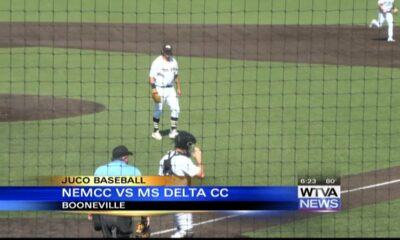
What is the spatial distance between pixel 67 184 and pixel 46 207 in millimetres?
768

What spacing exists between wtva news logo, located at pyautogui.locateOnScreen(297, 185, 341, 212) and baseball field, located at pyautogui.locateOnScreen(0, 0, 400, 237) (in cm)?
29

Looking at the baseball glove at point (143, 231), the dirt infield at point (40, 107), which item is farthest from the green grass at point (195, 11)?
the baseball glove at point (143, 231)

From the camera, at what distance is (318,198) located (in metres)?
11.9

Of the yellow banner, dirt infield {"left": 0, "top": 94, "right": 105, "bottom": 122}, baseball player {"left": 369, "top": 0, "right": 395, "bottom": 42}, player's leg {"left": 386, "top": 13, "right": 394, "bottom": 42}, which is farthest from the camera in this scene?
baseball player {"left": 369, "top": 0, "right": 395, "bottom": 42}

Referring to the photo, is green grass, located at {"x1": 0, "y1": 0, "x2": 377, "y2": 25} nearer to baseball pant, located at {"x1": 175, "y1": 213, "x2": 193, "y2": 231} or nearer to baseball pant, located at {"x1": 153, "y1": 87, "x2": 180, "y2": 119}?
baseball pant, located at {"x1": 153, "y1": 87, "x2": 180, "y2": 119}

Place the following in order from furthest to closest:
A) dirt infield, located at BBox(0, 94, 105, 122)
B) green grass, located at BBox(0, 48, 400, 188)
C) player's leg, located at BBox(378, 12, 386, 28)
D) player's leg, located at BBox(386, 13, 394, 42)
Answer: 1. player's leg, located at BBox(378, 12, 386, 28)
2. player's leg, located at BBox(386, 13, 394, 42)
3. dirt infield, located at BBox(0, 94, 105, 122)
4. green grass, located at BBox(0, 48, 400, 188)

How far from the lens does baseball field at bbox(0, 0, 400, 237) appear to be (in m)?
13.5

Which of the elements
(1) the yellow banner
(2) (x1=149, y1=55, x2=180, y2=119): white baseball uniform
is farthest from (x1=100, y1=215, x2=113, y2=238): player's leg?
(2) (x1=149, y1=55, x2=180, y2=119): white baseball uniform

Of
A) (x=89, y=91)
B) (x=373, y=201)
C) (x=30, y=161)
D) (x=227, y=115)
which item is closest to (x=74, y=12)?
(x=89, y=91)

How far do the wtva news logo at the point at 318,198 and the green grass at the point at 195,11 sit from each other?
17314mm

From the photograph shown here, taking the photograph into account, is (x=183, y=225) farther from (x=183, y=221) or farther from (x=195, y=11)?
(x=195, y=11)

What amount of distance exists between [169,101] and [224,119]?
4.79ft

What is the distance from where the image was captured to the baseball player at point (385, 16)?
27391 millimetres

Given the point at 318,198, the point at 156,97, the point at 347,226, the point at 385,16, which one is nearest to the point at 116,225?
the point at 318,198
